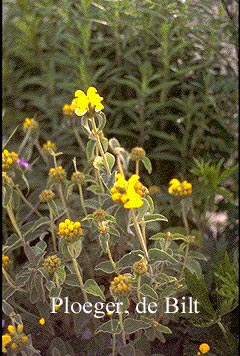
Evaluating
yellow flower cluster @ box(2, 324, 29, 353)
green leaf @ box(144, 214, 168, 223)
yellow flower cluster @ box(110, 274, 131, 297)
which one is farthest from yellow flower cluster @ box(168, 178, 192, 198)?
yellow flower cluster @ box(2, 324, 29, 353)

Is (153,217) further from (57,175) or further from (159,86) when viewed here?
(159,86)

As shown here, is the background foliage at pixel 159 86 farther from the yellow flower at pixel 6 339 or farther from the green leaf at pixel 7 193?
the yellow flower at pixel 6 339

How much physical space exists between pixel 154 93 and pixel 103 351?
22.2 inches

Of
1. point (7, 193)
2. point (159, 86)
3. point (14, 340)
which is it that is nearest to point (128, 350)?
point (14, 340)

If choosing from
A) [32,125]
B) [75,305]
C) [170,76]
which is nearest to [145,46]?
[170,76]

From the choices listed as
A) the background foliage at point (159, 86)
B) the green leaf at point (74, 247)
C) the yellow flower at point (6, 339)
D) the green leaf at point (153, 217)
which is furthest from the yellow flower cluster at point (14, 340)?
the background foliage at point (159, 86)

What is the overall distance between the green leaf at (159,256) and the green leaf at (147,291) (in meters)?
0.04

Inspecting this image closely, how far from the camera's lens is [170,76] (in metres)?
1.28

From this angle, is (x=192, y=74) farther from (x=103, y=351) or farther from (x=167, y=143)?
(x=103, y=351)

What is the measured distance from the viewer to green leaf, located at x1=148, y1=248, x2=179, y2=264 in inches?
35.6

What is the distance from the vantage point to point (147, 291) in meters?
0.88

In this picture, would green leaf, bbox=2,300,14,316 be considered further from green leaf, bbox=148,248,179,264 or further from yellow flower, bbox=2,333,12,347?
green leaf, bbox=148,248,179,264

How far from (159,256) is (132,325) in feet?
0.31

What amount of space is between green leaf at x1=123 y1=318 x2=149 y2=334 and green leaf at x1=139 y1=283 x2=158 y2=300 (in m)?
0.04
